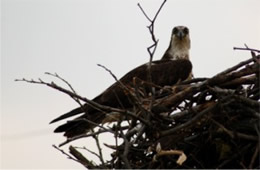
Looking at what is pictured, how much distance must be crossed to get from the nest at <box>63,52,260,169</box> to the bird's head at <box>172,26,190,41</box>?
8.54 ft

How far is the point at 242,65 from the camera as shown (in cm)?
595

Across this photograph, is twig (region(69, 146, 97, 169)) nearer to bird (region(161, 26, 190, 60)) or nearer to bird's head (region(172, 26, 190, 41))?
bird (region(161, 26, 190, 60))

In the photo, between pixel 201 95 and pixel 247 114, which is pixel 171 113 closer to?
pixel 201 95

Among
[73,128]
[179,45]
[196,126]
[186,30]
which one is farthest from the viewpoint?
[186,30]

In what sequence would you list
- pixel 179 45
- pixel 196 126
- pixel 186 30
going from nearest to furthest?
pixel 196 126, pixel 179 45, pixel 186 30

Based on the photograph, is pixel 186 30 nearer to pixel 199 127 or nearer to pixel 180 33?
pixel 180 33

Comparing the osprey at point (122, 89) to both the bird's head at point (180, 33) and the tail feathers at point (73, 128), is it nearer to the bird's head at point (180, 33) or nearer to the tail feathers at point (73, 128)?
the tail feathers at point (73, 128)

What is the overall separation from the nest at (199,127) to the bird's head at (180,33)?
260 centimetres

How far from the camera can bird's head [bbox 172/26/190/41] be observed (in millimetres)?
8758

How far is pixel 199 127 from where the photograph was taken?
5.80 m

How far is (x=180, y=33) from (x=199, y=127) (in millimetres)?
3126

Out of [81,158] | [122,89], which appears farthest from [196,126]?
[122,89]

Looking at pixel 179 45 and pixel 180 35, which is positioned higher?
pixel 180 35

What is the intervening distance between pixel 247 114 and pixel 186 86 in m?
0.73
